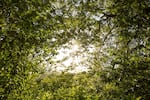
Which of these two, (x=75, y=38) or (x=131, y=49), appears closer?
(x=131, y=49)

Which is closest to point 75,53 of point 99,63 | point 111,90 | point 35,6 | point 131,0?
point 99,63

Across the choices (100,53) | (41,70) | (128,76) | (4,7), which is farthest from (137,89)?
(4,7)

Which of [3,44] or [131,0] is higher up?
[131,0]

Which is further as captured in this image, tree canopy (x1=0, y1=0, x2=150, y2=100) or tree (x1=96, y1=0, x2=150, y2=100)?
tree (x1=96, y1=0, x2=150, y2=100)

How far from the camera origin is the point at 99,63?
21.4m

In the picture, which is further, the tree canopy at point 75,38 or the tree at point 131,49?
the tree at point 131,49

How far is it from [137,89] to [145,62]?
164cm

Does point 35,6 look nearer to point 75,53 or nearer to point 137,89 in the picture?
point 137,89

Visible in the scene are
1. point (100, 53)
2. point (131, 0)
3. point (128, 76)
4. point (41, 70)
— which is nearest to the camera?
point (41, 70)

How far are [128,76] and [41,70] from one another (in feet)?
19.1

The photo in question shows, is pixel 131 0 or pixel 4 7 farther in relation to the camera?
pixel 131 0

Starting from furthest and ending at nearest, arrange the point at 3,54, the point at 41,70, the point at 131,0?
1. the point at 131,0
2. the point at 41,70
3. the point at 3,54

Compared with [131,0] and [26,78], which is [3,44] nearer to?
[26,78]

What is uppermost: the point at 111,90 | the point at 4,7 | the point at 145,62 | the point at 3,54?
the point at 4,7
